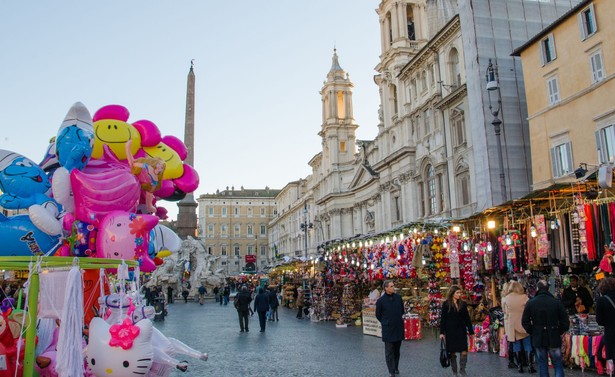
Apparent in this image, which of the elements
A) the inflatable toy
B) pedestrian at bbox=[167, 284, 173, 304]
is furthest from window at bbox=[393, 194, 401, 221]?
the inflatable toy

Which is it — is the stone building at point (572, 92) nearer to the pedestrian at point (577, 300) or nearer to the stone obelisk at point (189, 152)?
the pedestrian at point (577, 300)

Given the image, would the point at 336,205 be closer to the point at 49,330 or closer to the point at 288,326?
the point at 288,326

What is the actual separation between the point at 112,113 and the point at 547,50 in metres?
16.0

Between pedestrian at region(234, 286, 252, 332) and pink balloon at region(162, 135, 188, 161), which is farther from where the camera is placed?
pedestrian at region(234, 286, 252, 332)

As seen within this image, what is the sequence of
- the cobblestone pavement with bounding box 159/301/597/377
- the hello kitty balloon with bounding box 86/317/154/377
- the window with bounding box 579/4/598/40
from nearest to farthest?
the hello kitty balloon with bounding box 86/317/154/377, the cobblestone pavement with bounding box 159/301/597/377, the window with bounding box 579/4/598/40

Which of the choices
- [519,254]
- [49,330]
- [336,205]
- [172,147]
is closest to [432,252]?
[519,254]

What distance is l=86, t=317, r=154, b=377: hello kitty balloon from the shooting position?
18.5 feet

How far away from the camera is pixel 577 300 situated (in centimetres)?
1126

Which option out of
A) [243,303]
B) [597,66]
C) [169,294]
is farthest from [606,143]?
[169,294]

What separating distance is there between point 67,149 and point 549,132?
1664cm

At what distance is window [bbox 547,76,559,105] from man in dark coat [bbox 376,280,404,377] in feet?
41.6

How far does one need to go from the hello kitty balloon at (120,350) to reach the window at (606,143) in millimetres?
14957

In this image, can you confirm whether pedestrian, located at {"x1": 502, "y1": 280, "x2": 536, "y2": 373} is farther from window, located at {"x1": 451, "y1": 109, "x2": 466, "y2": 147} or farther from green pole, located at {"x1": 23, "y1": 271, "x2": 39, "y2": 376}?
window, located at {"x1": 451, "y1": 109, "x2": 466, "y2": 147}

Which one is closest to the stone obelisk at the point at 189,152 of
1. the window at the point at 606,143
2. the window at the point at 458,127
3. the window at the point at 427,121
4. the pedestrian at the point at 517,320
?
the window at the point at 427,121
